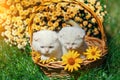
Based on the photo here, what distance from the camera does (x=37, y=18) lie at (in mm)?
3957

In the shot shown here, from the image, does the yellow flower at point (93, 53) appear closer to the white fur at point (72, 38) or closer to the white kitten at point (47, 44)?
the white fur at point (72, 38)

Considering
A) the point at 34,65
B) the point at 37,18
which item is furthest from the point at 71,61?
the point at 37,18

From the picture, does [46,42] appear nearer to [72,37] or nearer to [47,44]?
[47,44]

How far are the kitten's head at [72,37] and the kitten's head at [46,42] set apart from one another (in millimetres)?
61

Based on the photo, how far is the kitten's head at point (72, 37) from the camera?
3.26 m

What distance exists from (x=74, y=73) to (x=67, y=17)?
0.81 metres

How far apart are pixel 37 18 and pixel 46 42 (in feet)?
2.42

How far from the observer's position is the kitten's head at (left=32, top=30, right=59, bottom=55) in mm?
3260

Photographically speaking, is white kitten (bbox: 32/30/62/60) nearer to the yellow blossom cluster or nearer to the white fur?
the white fur

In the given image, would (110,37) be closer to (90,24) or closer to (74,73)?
(90,24)

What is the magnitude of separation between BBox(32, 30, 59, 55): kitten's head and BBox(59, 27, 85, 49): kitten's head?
61 mm

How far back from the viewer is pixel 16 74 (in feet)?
11.4

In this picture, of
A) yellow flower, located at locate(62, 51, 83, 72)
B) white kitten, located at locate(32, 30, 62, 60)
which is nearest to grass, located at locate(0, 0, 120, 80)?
yellow flower, located at locate(62, 51, 83, 72)

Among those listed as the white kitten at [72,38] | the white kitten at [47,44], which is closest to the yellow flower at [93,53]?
the white kitten at [72,38]
